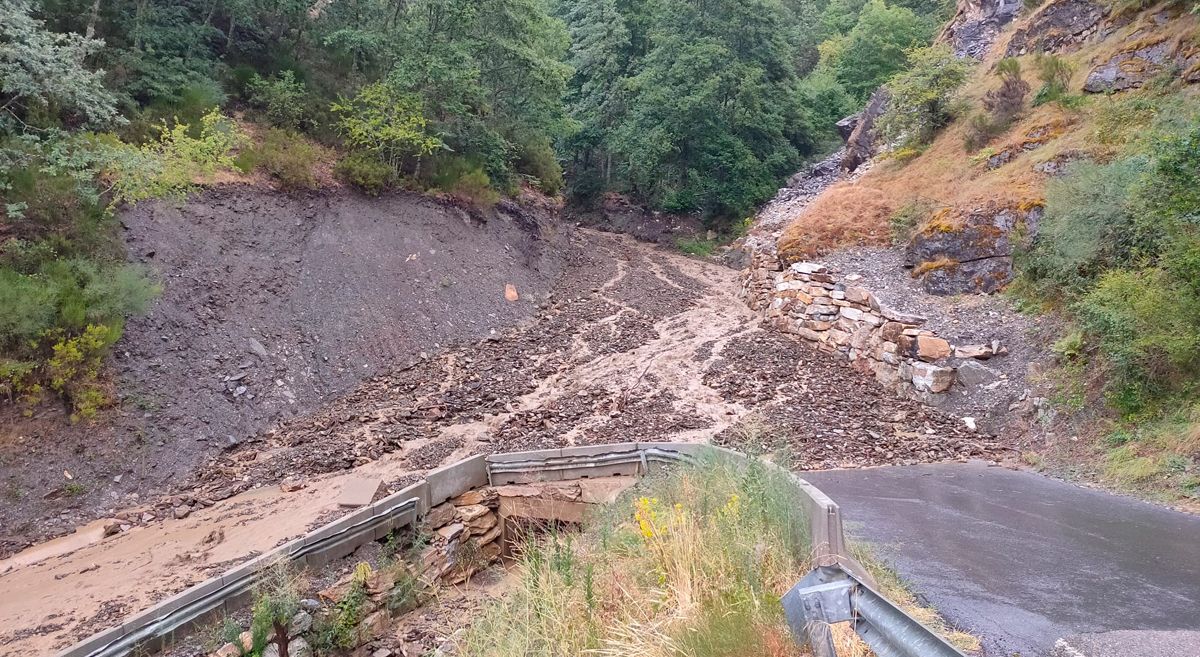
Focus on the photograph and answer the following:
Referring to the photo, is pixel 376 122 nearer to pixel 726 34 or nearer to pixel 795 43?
pixel 726 34

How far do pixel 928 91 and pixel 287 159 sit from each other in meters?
16.5

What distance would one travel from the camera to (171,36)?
15008 millimetres

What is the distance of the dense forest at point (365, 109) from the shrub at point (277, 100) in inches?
1.9

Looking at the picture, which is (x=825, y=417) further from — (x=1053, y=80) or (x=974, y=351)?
(x=1053, y=80)

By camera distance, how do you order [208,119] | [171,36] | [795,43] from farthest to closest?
[795,43] < [171,36] < [208,119]

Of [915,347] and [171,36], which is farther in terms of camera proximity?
[171,36]

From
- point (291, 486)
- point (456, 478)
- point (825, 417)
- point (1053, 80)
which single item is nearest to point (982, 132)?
point (1053, 80)

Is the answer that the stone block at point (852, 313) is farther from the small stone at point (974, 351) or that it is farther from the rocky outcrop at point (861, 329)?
the small stone at point (974, 351)

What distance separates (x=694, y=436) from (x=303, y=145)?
459 inches

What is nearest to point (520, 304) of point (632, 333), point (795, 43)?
point (632, 333)

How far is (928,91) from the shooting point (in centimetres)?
1831

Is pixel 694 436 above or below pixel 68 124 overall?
below

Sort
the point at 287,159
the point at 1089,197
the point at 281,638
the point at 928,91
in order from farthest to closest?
the point at 928,91
the point at 287,159
the point at 1089,197
the point at 281,638

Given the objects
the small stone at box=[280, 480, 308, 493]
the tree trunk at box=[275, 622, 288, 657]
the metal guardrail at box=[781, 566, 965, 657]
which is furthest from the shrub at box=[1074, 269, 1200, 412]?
the small stone at box=[280, 480, 308, 493]
